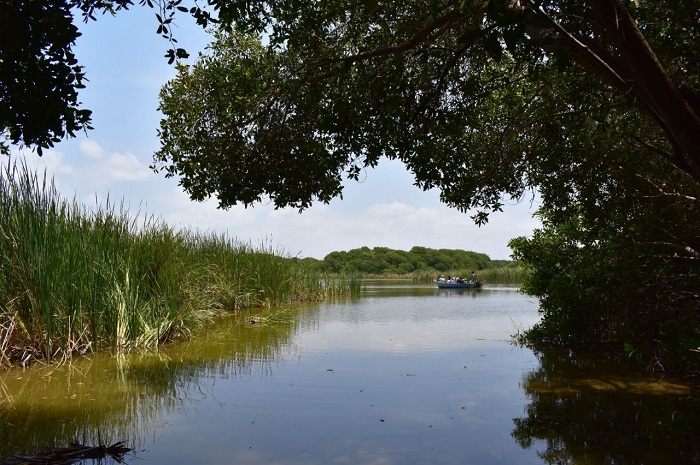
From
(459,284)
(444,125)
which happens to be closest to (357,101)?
(444,125)

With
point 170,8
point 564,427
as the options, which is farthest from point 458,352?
point 170,8

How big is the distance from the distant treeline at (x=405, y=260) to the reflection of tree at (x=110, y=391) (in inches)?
1877

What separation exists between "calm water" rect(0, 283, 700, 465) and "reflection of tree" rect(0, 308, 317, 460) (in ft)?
0.06

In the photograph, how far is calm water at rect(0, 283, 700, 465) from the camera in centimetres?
409

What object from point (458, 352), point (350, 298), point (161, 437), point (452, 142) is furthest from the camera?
point (350, 298)

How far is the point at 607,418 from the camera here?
198 inches

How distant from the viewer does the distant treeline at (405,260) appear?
5831cm

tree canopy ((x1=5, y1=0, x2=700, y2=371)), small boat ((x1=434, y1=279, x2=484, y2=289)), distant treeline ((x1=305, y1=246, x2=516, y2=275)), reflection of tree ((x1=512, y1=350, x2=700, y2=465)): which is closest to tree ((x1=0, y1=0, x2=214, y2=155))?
tree canopy ((x1=5, y1=0, x2=700, y2=371))

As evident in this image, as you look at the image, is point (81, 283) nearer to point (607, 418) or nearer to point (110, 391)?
point (110, 391)

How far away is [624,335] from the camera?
8070 millimetres

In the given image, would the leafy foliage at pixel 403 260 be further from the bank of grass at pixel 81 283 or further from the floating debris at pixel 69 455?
the floating debris at pixel 69 455

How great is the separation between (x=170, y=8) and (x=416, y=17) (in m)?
2.58

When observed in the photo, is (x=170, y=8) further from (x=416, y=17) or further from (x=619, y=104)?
(x=619, y=104)

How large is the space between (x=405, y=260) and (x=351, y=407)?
55.3 meters
